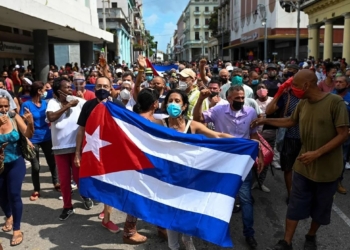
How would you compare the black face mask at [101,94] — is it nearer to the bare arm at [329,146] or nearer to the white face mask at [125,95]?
the white face mask at [125,95]

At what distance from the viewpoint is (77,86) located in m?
5.78

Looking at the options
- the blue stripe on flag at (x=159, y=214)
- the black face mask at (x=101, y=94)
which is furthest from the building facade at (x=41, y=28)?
the blue stripe on flag at (x=159, y=214)

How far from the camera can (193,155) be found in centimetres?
350

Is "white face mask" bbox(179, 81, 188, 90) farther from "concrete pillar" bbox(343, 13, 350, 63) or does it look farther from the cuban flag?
"concrete pillar" bbox(343, 13, 350, 63)

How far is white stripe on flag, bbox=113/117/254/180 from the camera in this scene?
341 centimetres

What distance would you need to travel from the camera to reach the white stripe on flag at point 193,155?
341cm

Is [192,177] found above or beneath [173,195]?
above

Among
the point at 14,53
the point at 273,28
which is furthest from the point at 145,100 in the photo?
the point at 273,28

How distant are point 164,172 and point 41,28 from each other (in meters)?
13.3

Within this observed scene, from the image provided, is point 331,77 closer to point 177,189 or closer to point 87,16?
point 177,189

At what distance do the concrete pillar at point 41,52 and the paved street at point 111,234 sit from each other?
37.1ft

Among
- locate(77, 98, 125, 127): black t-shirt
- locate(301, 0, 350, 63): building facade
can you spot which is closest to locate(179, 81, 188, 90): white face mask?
locate(77, 98, 125, 127): black t-shirt

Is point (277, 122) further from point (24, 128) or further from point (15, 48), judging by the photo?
point (15, 48)

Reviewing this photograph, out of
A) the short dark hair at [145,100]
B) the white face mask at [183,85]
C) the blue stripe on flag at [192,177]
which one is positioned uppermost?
the white face mask at [183,85]
